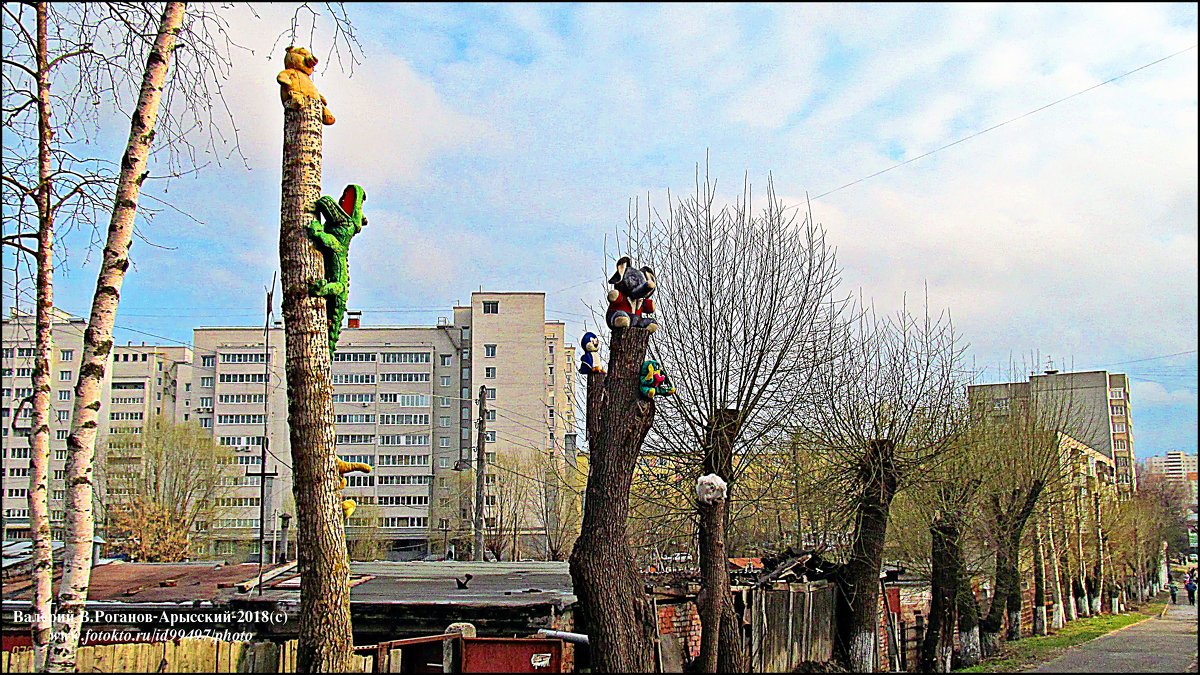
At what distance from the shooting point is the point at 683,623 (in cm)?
1359

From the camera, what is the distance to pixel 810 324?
45.8 ft

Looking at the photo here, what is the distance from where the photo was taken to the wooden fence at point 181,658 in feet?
27.2

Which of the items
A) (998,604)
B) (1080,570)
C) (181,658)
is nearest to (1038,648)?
(998,604)

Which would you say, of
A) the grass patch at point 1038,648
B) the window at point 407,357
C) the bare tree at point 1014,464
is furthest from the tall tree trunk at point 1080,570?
the window at point 407,357

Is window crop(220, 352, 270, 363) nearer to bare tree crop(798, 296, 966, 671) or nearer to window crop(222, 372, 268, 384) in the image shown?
window crop(222, 372, 268, 384)

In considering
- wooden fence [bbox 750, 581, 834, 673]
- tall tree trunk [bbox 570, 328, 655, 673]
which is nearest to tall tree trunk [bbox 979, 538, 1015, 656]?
wooden fence [bbox 750, 581, 834, 673]

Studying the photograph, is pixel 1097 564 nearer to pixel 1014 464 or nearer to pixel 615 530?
pixel 1014 464

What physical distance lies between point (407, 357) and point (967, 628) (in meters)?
47.4

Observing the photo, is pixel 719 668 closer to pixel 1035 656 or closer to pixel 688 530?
pixel 688 530

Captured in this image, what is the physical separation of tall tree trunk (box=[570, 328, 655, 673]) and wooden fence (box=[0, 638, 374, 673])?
211cm

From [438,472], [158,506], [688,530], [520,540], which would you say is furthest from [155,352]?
[688,530]

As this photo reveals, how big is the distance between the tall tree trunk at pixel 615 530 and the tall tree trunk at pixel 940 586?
9647 millimetres

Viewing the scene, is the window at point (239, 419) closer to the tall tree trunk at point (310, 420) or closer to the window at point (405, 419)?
the window at point (405, 419)

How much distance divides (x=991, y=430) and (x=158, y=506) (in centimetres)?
3422
